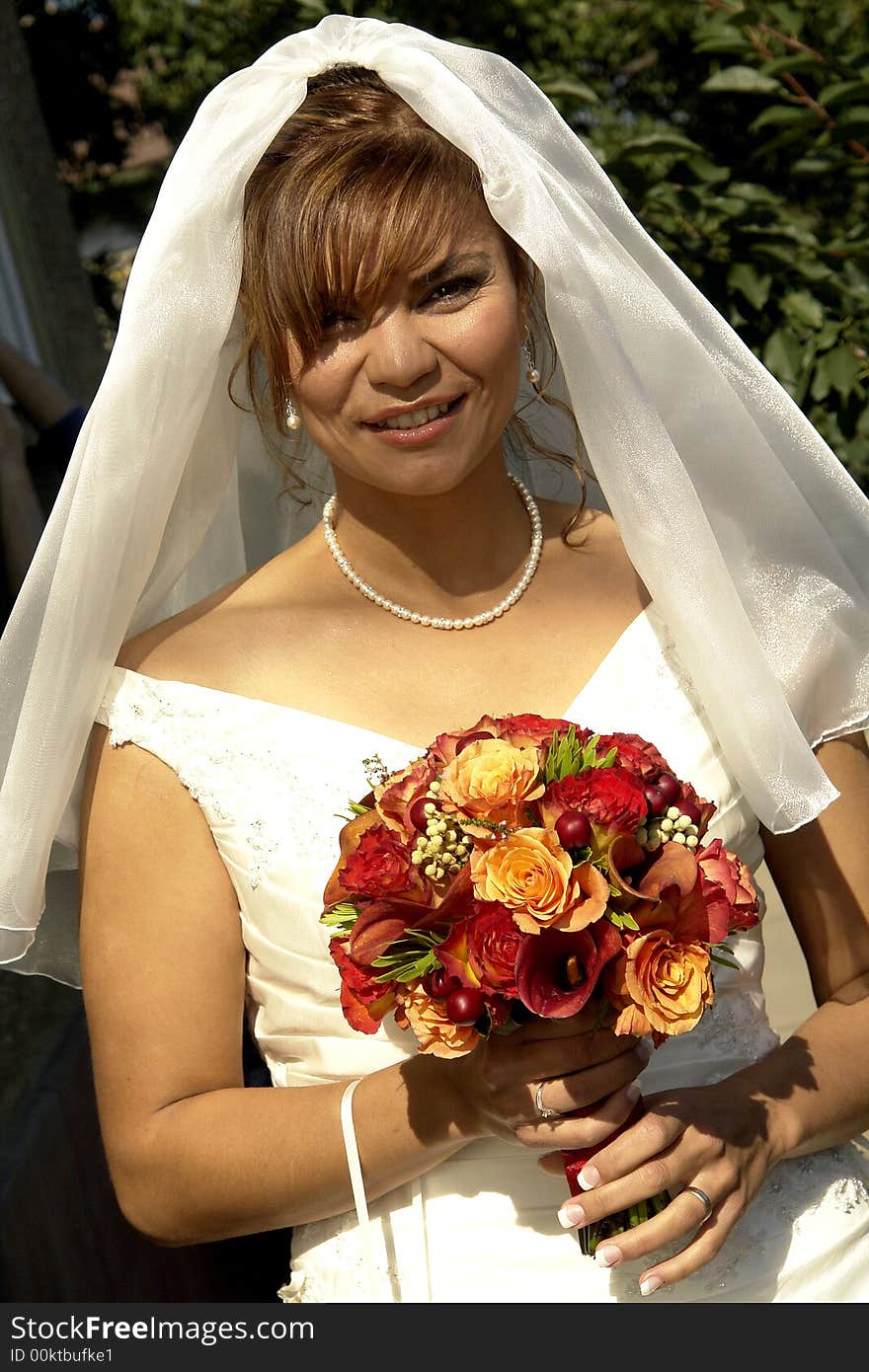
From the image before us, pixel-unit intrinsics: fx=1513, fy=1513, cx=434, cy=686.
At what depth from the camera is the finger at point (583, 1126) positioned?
1.91 m

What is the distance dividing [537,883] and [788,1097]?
784mm

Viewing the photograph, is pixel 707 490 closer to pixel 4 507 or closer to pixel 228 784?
pixel 228 784

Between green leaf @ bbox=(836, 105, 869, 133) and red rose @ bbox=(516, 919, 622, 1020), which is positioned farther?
green leaf @ bbox=(836, 105, 869, 133)

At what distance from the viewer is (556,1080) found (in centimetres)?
188

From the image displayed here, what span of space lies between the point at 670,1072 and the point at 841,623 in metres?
0.75

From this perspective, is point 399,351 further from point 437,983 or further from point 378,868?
point 437,983

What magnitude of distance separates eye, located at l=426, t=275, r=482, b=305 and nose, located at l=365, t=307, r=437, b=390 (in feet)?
0.17

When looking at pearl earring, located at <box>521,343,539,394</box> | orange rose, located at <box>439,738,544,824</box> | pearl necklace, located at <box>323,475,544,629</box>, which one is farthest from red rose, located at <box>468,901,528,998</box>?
pearl earring, located at <box>521,343,539,394</box>

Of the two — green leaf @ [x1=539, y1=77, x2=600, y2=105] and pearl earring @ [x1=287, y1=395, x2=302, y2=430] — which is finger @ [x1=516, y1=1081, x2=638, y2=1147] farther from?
green leaf @ [x1=539, y1=77, x2=600, y2=105]

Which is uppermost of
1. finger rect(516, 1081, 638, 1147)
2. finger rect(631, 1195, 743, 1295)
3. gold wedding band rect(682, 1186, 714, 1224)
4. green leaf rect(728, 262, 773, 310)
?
finger rect(516, 1081, 638, 1147)

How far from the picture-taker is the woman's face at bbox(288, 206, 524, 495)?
2156 mm

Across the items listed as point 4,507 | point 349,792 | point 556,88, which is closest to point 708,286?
point 556,88

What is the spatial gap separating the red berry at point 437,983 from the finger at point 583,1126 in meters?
0.29

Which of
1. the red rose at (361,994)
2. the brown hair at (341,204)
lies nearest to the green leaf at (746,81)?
the brown hair at (341,204)
